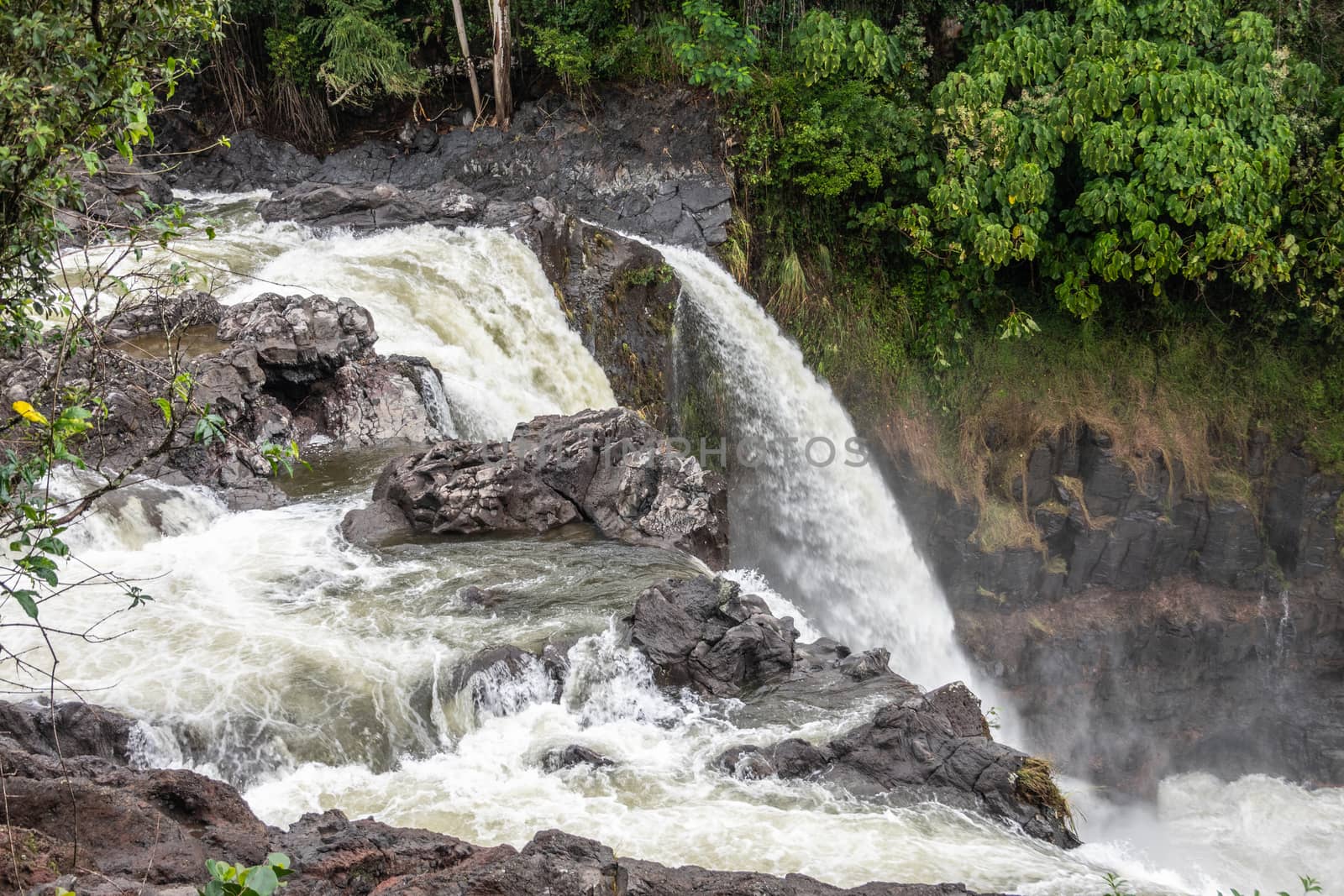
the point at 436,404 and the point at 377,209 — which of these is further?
the point at 377,209

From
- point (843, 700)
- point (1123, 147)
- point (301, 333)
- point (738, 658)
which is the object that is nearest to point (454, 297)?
point (301, 333)

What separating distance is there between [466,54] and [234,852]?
1480 cm

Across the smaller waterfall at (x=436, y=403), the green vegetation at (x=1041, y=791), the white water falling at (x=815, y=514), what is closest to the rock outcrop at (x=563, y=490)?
the smaller waterfall at (x=436, y=403)

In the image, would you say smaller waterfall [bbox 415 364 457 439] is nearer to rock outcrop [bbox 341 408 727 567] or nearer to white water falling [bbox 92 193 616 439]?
white water falling [bbox 92 193 616 439]

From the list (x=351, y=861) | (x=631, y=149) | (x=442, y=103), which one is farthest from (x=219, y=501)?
(x=442, y=103)

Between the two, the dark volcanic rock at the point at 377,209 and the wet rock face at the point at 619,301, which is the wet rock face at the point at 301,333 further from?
the wet rock face at the point at 619,301

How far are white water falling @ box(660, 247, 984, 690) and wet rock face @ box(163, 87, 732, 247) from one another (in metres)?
1.49

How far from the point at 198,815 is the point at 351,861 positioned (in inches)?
37.6

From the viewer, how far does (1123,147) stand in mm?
12727

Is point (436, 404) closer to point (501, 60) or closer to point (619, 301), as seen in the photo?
point (619, 301)

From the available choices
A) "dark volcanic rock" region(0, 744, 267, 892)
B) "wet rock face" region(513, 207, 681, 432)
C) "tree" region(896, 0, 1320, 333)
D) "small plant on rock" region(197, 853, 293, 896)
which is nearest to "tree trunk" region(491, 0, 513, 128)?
"wet rock face" region(513, 207, 681, 432)

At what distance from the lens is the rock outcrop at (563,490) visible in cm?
938

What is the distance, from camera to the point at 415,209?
13836 mm

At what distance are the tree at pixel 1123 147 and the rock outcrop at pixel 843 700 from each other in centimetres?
750
